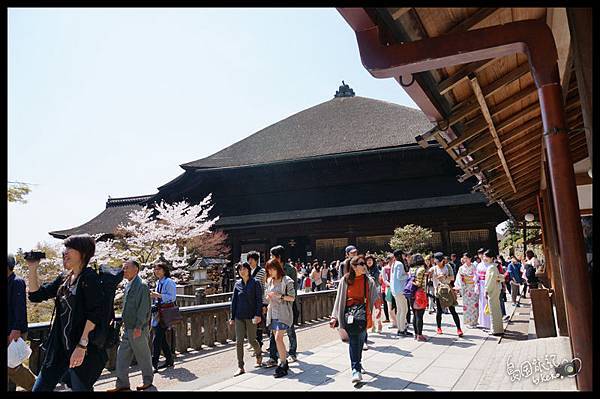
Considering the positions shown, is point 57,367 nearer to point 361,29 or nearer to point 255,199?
point 361,29

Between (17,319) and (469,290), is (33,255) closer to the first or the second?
(17,319)

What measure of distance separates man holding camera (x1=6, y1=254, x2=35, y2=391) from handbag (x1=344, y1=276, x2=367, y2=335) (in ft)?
11.7

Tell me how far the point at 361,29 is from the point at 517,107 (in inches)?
113

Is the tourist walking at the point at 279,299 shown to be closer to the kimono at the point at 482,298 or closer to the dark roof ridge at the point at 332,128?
the kimono at the point at 482,298

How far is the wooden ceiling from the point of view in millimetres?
2789

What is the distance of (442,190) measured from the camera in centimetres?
2112

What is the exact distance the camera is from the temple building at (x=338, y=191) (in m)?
20.0

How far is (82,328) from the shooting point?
3297 millimetres

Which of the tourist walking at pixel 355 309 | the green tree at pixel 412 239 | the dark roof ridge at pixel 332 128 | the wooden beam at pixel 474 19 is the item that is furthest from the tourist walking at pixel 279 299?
the dark roof ridge at pixel 332 128

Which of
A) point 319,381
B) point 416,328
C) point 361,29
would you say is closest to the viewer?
point 361,29

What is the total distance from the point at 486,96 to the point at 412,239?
15.5 m

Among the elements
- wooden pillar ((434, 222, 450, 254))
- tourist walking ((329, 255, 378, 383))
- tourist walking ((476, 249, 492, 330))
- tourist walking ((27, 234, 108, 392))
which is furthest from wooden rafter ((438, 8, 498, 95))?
wooden pillar ((434, 222, 450, 254))

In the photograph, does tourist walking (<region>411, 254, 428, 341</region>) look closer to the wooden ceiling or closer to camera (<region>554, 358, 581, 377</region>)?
the wooden ceiling
